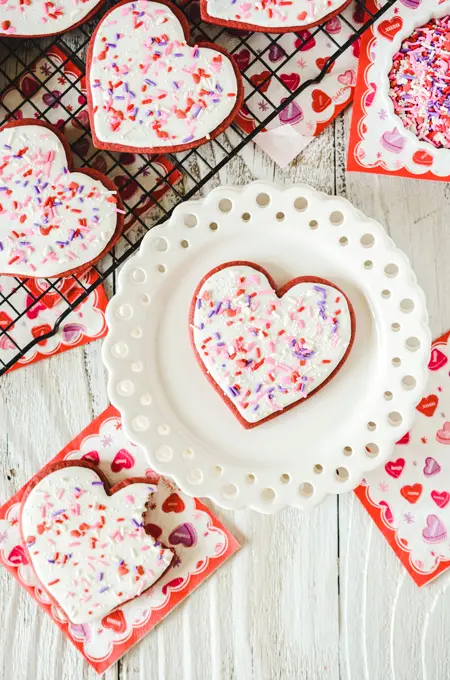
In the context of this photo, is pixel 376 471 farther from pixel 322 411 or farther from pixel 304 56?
pixel 304 56

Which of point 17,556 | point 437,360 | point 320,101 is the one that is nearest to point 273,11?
point 320,101

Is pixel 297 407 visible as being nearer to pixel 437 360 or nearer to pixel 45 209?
pixel 437 360

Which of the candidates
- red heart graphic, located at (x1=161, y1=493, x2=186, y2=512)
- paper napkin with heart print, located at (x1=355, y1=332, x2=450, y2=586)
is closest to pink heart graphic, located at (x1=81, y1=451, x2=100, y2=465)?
red heart graphic, located at (x1=161, y1=493, x2=186, y2=512)

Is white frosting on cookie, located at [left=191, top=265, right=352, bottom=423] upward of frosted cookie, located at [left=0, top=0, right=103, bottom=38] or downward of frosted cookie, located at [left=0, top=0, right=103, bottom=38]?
downward

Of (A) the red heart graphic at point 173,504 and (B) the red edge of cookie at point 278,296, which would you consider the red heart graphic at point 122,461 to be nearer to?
(A) the red heart graphic at point 173,504

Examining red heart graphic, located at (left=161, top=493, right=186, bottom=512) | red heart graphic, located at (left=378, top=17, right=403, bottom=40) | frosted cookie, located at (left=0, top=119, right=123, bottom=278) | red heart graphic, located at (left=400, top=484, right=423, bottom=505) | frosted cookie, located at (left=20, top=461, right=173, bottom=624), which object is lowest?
red heart graphic, located at (left=400, top=484, right=423, bottom=505)

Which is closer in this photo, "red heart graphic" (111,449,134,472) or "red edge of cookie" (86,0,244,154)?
"red edge of cookie" (86,0,244,154)

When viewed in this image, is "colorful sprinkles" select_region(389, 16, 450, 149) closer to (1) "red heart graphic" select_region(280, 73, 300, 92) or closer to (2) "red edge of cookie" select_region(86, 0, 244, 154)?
(1) "red heart graphic" select_region(280, 73, 300, 92)
